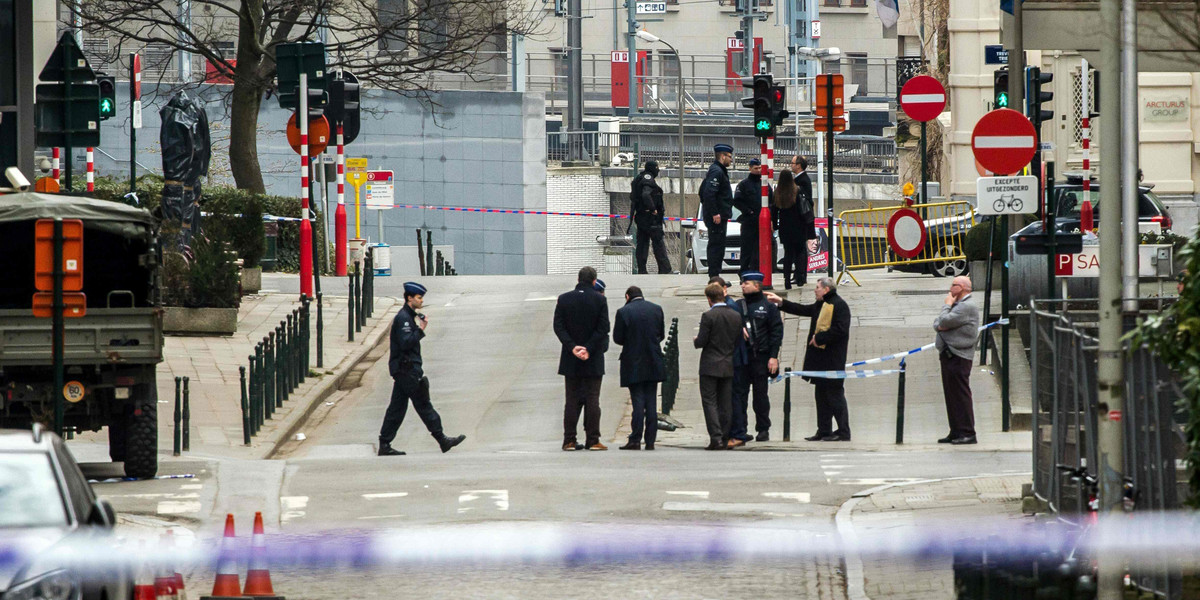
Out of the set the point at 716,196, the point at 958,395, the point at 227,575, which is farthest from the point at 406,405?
the point at 716,196

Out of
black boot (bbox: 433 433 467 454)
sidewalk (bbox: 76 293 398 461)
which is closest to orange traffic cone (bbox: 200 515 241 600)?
sidewalk (bbox: 76 293 398 461)

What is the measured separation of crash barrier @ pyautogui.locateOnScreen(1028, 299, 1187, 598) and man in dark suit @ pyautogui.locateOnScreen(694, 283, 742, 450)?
5.16m

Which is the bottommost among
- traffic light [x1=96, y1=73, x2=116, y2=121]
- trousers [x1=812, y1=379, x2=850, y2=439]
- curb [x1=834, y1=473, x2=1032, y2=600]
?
curb [x1=834, y1=473, x2=1032, y2=600]

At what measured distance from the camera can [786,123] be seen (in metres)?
60.6

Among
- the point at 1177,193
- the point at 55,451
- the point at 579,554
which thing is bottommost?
the point at 579,554

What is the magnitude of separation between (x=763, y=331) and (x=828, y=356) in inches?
25.7

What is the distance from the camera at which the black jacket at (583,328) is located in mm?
16828

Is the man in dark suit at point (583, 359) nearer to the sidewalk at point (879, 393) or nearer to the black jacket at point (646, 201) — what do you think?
the sidewalk at point (879, 393)

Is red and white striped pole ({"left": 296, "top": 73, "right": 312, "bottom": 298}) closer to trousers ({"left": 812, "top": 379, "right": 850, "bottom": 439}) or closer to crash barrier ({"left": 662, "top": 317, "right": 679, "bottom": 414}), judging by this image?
crash barrier ({"left": 662, "top": 317, "right": 679, "bottom": 414})

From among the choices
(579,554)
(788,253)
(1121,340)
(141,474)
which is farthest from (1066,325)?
(788,253)

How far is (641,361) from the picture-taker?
Answer: 54.9ft

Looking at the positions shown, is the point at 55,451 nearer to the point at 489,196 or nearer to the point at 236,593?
the point at 236,593

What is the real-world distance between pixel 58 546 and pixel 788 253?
1839cm

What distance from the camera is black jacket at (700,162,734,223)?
25641 millimetres
